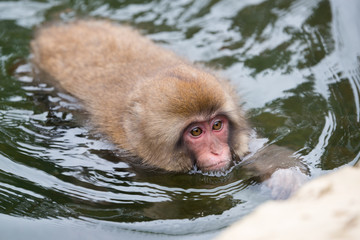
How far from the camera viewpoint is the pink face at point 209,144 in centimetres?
545

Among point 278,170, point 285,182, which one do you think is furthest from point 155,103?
point 285,182

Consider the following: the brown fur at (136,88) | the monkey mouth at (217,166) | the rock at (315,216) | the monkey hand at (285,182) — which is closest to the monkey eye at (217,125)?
the brown fur at (136,88)

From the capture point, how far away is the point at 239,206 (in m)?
5.05

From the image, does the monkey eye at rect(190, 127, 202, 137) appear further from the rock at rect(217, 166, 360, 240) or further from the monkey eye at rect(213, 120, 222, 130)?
the rock at rect(217, 166, 360, 240)

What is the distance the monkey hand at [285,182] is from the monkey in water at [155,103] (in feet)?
0.45

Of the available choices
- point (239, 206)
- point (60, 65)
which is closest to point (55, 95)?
point (60, 65)

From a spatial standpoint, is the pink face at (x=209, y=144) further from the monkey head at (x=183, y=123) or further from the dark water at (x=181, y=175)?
the dark water at (x=181, y=175)

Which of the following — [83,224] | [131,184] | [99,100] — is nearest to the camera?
[83,224]

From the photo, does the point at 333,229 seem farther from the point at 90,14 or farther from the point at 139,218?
the point at 90,14

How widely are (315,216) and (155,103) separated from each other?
2.99 metres

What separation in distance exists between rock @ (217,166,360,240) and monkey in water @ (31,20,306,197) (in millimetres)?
2416

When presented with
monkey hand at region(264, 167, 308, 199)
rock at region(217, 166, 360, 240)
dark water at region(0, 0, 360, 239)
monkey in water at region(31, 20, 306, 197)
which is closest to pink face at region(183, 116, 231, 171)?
monkey in water at region(31, 20, 306, 197)

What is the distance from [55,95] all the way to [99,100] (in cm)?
111

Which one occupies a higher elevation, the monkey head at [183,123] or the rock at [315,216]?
the rock at [315,216]
